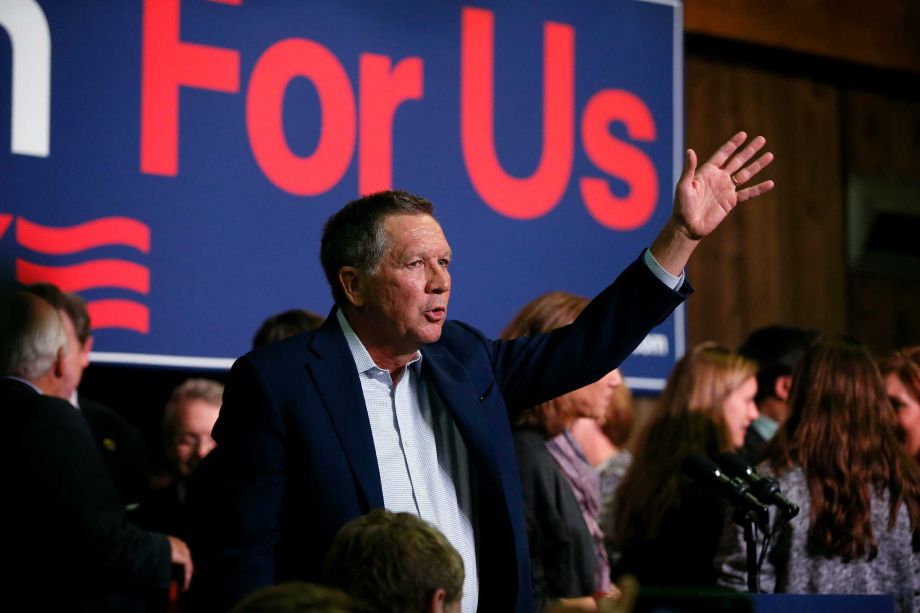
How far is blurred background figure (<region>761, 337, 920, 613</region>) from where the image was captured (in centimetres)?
335

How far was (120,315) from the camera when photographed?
178 inches

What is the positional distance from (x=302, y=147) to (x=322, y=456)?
8.82ft

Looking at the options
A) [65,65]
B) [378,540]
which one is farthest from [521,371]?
[65,65]

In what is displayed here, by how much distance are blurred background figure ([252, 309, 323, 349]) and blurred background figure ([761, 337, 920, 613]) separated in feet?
4.53

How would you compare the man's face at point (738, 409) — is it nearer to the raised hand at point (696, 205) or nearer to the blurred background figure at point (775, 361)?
the blurred background figure at point (775, 361)

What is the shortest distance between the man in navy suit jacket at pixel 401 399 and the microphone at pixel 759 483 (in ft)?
1.59

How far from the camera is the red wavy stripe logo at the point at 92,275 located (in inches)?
174

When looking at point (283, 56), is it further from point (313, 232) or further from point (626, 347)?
point (626, 347)

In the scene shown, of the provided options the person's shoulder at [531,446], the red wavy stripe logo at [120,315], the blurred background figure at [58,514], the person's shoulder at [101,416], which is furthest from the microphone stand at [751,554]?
the red wavy stripe logo at [120,315]

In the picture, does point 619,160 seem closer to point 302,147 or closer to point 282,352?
point 302,147

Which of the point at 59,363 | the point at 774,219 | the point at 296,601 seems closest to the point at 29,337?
the point at 59,363

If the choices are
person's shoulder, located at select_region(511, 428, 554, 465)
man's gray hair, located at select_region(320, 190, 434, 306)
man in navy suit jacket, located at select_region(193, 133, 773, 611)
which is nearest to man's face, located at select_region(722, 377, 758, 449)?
person's shoulder, located at select_region(511, 428, 554, 465)

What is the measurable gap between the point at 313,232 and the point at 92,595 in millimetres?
1985

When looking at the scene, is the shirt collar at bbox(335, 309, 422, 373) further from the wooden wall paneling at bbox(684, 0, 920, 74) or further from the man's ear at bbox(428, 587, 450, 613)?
the wooden wall paneling at bbox(684, 0, 920, 74)
